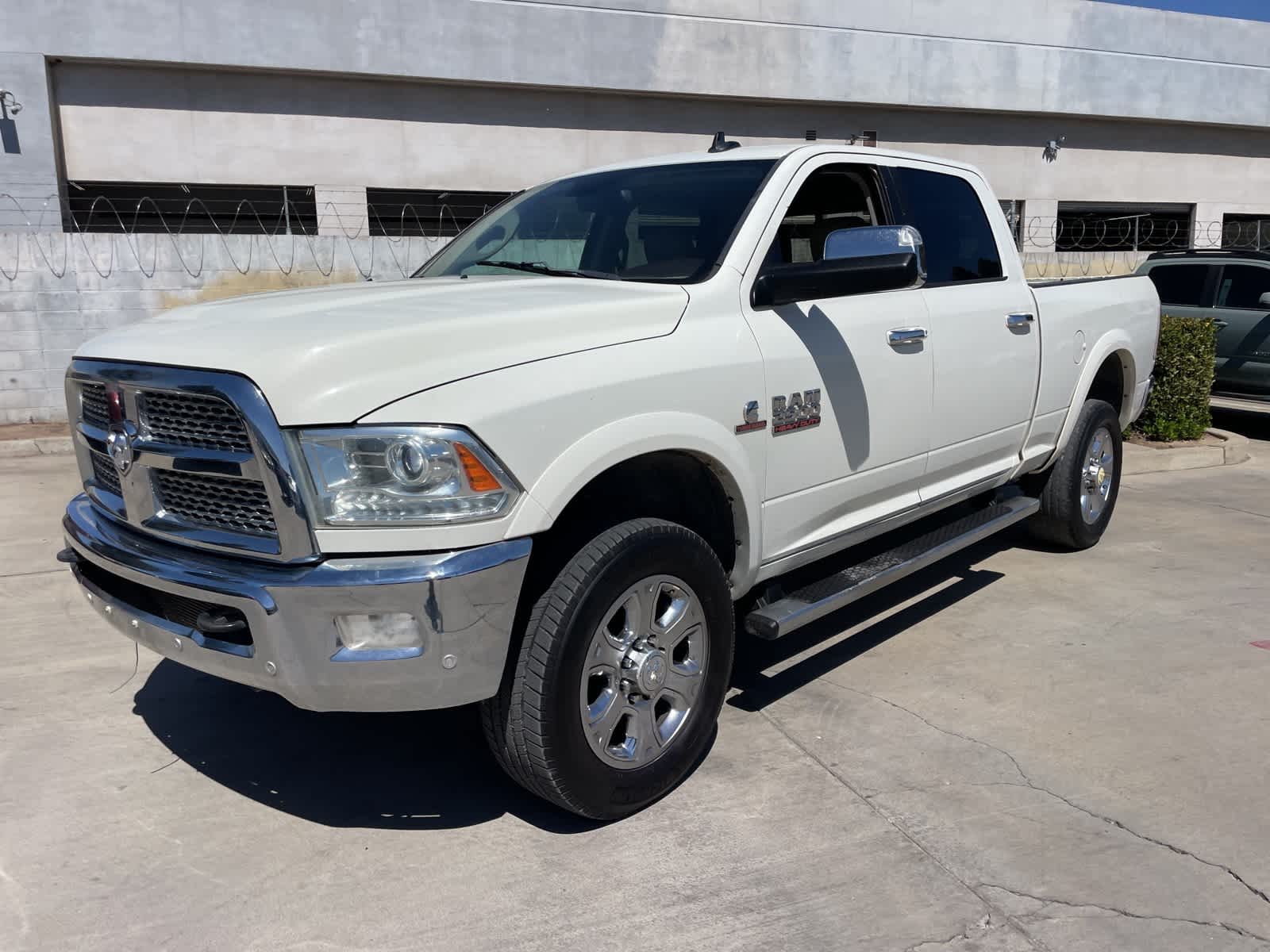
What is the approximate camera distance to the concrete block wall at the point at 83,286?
974 cm

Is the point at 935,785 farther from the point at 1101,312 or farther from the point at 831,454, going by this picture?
the point at 1101,312

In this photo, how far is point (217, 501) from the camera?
113 inches

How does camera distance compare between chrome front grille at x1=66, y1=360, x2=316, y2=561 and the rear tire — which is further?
the rear tire

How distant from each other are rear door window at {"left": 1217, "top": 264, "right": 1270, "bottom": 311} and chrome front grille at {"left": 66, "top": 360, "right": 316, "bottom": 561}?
10.6 meters

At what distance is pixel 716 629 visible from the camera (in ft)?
11.3

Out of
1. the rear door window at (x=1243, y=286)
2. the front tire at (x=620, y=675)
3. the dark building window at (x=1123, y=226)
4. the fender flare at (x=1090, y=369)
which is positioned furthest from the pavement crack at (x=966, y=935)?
the dark building window at (x=1123, y=226)

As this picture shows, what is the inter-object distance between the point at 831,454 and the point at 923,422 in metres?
0.69

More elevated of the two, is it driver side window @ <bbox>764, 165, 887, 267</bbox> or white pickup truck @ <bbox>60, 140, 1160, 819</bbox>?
driver side window @ <bbox>764, 165, 887, 267</bbox>

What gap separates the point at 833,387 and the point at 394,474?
179 centimetres

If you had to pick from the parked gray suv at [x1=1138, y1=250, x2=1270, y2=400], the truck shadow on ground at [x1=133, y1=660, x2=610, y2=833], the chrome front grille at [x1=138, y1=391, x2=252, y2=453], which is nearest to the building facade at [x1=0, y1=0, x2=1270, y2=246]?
the parked gray suv at [x1=1138, y1=250, x2=1270, y2=400]

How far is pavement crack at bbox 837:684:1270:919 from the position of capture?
2926mm

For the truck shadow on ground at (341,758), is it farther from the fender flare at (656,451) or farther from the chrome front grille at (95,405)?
the chrome front grille at (95,405)

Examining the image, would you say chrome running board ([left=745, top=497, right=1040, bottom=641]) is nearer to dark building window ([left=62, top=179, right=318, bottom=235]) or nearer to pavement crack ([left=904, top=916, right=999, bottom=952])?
pavement crack ([left=904, top=916, right=999, bottom=952])

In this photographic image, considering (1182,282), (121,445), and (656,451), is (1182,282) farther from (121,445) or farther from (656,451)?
(121,445)
